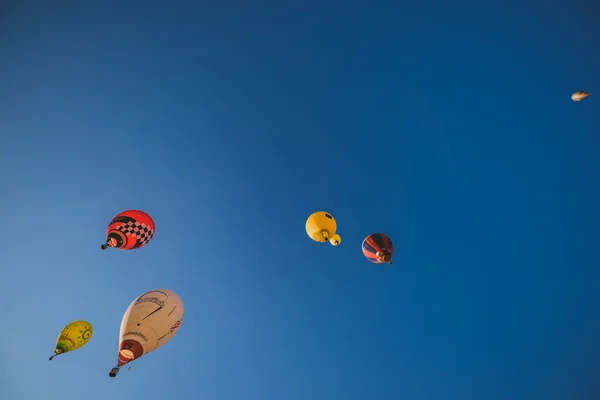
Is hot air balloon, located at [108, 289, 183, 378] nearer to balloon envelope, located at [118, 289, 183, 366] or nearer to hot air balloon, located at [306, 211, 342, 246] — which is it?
balloon envelope, located at [118, 289, 183, 366]

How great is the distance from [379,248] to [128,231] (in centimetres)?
586

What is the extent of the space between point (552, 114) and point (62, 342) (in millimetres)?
14596

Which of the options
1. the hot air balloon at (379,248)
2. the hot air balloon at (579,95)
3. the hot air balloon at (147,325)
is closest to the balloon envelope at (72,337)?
the hot air balloon at (147,325)

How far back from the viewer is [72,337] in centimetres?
627

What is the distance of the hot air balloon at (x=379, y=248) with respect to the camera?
19.7 ft

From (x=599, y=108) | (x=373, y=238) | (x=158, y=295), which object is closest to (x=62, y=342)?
(x=158, y=295)

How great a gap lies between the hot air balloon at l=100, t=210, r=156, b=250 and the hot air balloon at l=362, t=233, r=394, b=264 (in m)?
5.52


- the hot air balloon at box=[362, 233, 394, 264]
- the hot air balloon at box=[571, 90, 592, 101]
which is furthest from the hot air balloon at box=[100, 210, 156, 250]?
the hot air balloon at box=[571, 90, 592, 101]

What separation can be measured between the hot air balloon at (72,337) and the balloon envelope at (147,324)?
8.64ft

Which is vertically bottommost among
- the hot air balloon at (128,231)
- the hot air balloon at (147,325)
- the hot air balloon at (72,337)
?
the hot air balloon at (72,337)

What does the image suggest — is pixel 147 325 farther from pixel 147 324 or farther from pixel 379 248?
pixel 379 248

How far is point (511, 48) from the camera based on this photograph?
766cm

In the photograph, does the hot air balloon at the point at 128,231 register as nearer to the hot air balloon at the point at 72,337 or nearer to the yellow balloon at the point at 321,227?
the hot air balloon at the point at 72,337

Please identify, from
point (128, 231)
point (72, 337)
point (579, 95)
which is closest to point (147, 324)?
point (128, 231)
